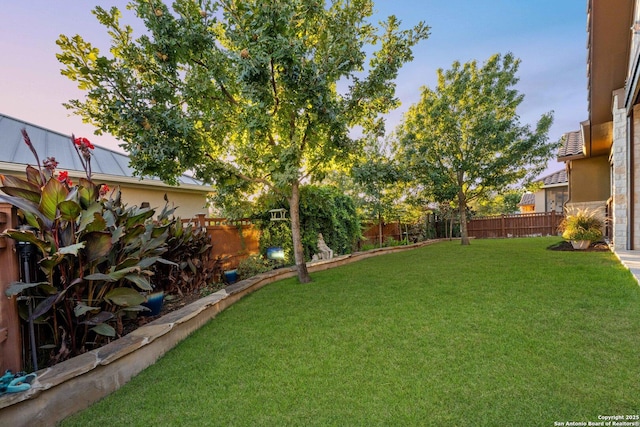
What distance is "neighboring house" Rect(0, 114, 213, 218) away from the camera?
636 centimetres

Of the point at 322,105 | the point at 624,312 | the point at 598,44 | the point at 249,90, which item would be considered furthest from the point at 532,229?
the point at 249,90

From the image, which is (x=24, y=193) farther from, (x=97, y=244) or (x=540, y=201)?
(x=540, y=201)

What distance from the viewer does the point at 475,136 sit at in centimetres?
1046

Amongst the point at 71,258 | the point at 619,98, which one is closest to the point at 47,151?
the point at 71,258

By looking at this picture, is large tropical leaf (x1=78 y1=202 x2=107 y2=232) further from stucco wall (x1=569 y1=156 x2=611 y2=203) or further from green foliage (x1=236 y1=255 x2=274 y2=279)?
stucco wall (x1=569 y1=156 x2=611 y2=203)

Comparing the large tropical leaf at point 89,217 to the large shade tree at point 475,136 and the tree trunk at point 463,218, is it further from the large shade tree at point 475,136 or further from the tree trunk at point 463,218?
the tree trunk at point 463,218

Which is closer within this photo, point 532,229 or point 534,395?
point 534,395

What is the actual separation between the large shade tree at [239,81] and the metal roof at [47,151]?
2071mm

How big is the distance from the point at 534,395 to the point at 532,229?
1629cm

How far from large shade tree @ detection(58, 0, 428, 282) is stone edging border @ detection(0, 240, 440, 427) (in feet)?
8.25

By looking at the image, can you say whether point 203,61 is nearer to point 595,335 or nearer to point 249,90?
point 249,90

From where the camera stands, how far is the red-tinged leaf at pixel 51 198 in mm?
2225

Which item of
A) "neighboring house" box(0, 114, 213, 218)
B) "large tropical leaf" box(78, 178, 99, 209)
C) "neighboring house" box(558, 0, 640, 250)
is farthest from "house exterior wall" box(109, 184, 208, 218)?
"neighboring house" box(558, 0, 640, 250)

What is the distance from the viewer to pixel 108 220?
2740 mm
